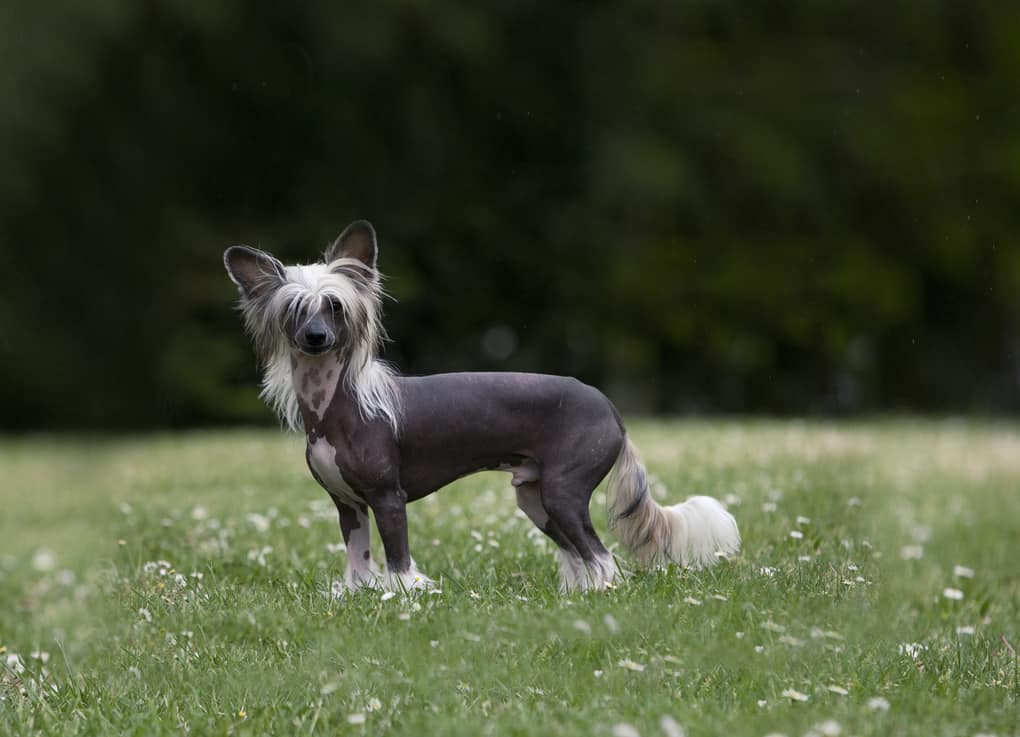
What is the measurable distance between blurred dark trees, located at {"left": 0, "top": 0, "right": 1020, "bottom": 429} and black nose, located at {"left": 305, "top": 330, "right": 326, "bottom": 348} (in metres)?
6.72

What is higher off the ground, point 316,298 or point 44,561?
point 316,298

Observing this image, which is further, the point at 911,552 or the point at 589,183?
the point at 589,183

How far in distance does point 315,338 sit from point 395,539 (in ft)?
2.54

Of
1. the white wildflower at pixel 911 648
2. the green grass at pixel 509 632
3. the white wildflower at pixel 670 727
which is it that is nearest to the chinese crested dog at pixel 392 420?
the green grass at pixel 509 632

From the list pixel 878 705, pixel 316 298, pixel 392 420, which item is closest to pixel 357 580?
pixel 392 420

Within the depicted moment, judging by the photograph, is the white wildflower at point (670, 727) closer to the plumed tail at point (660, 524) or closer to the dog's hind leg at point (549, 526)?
the dog's hind leg at point (549, 526)

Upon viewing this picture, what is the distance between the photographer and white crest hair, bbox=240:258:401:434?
437 centimetres

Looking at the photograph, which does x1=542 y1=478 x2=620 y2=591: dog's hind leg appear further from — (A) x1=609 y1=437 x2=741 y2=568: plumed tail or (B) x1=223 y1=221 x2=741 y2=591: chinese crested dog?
(A) x1=609 y1=437 x2=741 y2=568: plumed tail

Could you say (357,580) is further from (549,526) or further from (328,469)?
(549,526)

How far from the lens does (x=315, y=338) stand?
14.1 feet

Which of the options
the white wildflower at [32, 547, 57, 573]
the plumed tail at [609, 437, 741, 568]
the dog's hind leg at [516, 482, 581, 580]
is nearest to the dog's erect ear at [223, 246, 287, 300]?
the dog's hind leg at [516, 482, 581, 580]

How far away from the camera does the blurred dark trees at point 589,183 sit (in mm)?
14266

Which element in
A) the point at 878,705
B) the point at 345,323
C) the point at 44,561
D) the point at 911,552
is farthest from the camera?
the point at 44,561

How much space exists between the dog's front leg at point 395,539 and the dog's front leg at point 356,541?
0.15 metres
